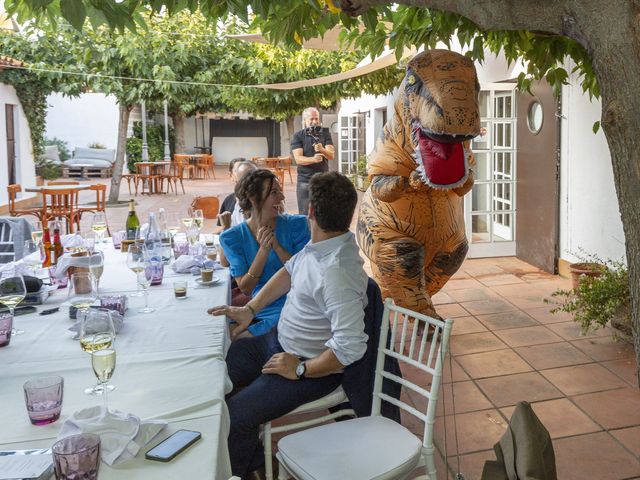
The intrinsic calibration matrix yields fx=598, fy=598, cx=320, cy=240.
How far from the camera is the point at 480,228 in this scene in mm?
7262

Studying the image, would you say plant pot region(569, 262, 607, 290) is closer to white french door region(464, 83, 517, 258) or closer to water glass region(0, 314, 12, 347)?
white french door region(464, 83, 517, 258)

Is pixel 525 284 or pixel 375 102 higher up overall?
pixel 375 102

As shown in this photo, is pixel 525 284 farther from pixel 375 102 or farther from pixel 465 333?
pixel 375 102

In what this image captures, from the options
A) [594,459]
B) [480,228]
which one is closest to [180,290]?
[594,459]

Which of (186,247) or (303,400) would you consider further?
(186,247)

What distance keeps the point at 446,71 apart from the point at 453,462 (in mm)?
2100

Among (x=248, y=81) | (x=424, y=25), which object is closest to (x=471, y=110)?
(x=424, y=25)

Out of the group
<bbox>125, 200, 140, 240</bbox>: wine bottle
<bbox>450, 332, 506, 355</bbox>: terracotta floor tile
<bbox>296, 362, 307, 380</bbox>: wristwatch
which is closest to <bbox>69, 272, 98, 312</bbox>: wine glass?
<bbox>296, 362, 307, 380</bbox>: wristwatch

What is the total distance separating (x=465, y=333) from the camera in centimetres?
454

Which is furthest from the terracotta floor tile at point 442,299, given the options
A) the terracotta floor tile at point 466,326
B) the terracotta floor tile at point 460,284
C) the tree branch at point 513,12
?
the tree branch at point 513,12

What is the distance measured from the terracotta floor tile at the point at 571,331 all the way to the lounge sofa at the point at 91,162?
1837cm

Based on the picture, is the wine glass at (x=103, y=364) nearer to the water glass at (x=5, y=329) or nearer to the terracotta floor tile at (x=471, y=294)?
the water glass at (x=5, y=329)

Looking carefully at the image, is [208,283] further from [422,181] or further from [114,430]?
[114,430]

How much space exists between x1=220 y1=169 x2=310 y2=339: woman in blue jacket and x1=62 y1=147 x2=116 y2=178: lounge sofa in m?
18.4
